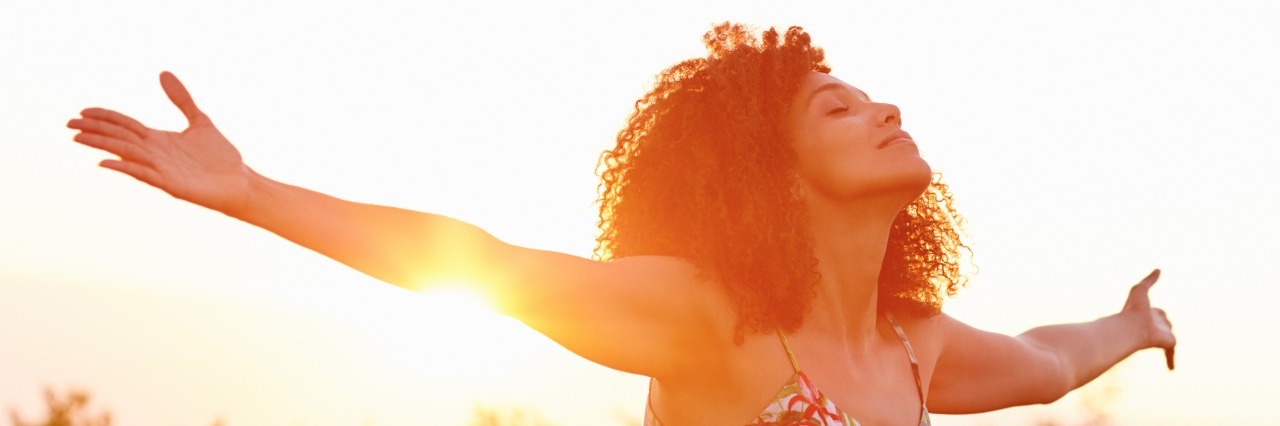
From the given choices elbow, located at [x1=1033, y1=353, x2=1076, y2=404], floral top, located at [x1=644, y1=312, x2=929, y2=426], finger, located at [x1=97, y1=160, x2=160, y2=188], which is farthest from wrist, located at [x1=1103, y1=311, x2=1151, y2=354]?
finger, located at [x1=97, y1=160, x2=160, y2=188]


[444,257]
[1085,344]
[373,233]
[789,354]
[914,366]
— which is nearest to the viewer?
[373,233]

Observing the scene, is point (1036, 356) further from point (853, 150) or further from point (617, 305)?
point (617, 305)

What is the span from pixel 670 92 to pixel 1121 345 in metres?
2.69

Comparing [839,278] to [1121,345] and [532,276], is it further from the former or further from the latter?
[1121,345]

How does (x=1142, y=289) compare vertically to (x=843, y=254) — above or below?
above

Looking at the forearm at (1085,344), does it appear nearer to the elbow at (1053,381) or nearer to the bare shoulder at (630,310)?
the elbow at (1053,381)

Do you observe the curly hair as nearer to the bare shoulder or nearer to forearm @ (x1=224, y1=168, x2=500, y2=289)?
the bare shoulder

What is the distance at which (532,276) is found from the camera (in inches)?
144

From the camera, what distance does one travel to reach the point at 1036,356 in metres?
5.87

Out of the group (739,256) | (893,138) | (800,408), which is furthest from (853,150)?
(800,408)

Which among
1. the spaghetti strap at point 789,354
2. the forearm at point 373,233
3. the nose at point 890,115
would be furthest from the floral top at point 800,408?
the forearm at point 373,233

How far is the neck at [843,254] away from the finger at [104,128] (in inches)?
89.8

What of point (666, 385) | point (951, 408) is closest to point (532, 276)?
point (666, 385)

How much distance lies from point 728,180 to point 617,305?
2.78ft
